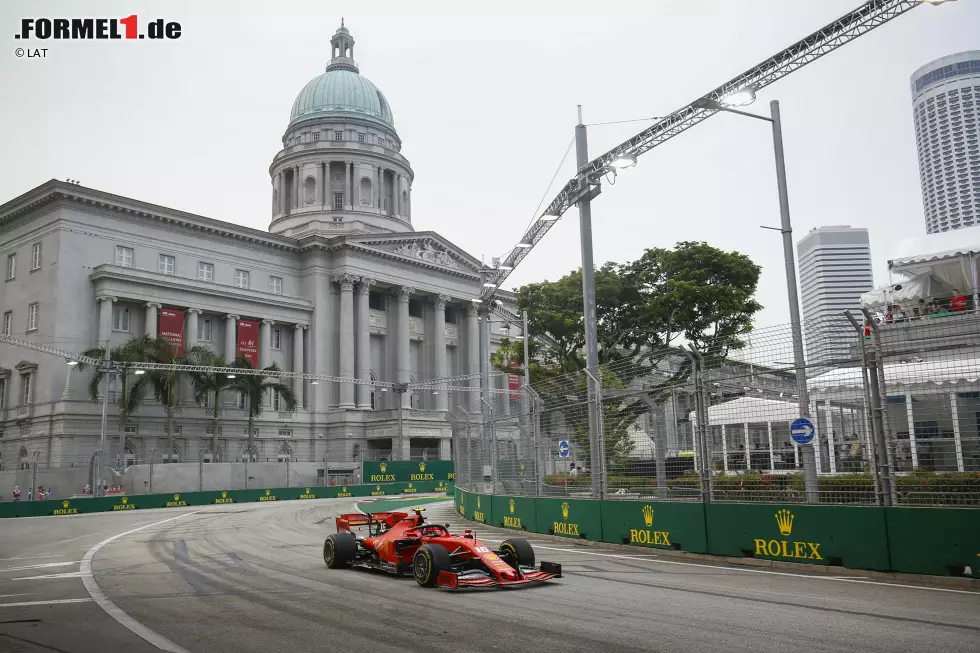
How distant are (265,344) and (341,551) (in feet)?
188

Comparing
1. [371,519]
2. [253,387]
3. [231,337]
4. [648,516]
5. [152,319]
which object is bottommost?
[648,516]

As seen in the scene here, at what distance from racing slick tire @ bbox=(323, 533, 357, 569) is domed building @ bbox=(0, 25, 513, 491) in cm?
3889

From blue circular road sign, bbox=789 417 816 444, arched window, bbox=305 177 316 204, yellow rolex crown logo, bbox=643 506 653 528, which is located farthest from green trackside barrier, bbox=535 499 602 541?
arched window, bbox=305 177 316 204

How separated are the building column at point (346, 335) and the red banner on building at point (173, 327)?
1477 centimetres

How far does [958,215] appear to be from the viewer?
106562 millimetres

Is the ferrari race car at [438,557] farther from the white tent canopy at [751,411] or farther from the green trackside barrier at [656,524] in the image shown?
the white tent canopy at [751,411]

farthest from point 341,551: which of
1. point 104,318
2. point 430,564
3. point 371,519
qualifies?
point 104,318

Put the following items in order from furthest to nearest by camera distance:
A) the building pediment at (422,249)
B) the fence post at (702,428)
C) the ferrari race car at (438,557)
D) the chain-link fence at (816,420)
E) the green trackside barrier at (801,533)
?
the building pediment at (422,249)
the fence post at (702,428)
the green trackside barrier at (801,533)
the chain-link fence at (816,420)
the ferrari race car at (438,557)

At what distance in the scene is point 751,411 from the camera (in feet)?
49.0

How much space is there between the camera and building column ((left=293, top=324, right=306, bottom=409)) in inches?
2813

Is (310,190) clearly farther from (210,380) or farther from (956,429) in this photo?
(956,429)

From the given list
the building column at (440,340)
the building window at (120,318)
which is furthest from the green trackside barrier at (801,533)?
the building column at (440,340)

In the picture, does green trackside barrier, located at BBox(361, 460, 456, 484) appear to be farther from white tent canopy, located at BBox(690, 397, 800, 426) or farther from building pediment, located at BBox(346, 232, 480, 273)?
white tent canopy, located at BBox(690, 397, 800, 426)

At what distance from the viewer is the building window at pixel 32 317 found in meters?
60.0
